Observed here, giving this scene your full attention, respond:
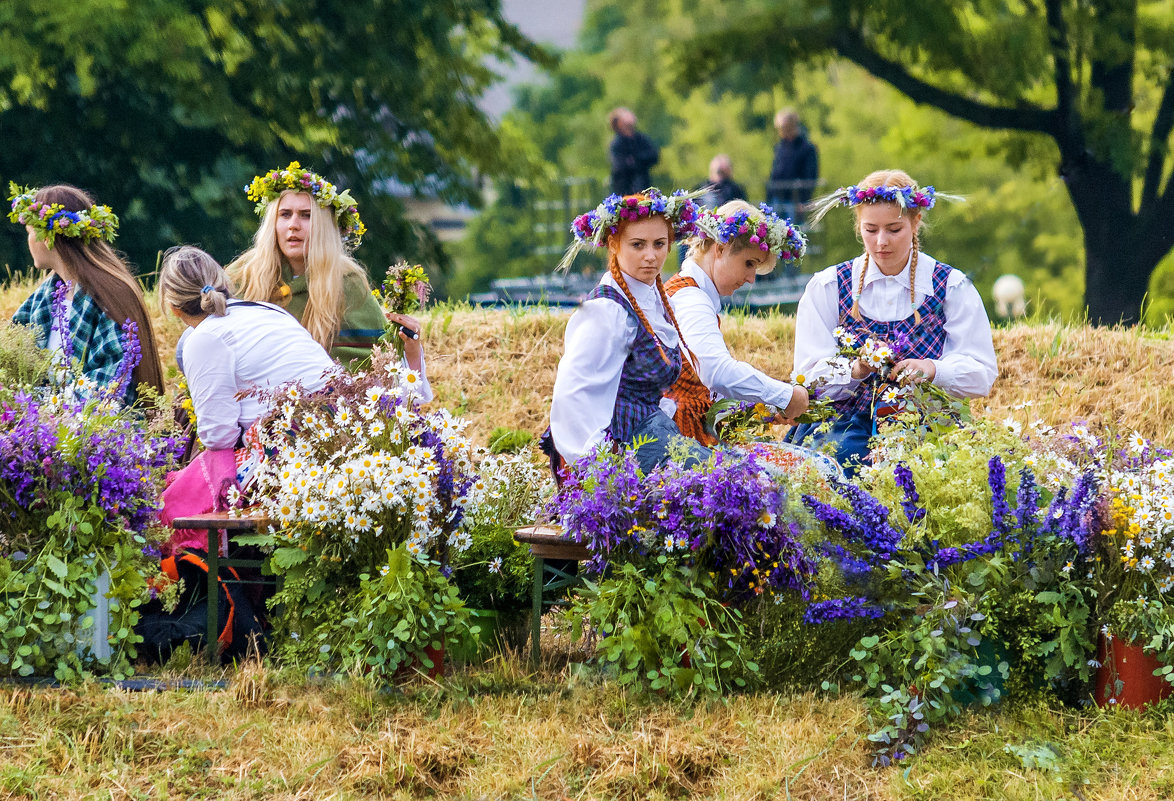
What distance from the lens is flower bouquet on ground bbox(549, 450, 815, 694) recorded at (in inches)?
149

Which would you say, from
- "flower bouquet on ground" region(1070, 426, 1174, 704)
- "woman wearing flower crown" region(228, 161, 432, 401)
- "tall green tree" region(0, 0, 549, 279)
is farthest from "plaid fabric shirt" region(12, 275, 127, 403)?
"tall green tree" region(0, 0, 549, 279)

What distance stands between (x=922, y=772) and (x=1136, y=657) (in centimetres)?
76

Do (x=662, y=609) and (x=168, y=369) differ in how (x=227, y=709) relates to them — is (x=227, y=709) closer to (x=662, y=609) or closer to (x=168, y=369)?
(x=662, y=609)

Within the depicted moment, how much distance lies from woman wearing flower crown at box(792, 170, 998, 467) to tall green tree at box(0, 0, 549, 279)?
27.8 ft

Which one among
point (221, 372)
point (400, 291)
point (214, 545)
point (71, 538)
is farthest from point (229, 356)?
point (400, 291)

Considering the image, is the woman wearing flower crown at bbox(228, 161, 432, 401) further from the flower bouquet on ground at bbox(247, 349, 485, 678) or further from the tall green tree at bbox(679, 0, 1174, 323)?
the tall green tree at bbox(679, 0, 1174, 323)

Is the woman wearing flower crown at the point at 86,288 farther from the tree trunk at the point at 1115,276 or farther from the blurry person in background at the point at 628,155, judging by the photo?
the tree trunk at the point at 1115,276

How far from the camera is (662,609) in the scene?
3781 mm

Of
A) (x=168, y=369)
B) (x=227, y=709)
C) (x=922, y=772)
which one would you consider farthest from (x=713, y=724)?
(x=168, y=369)

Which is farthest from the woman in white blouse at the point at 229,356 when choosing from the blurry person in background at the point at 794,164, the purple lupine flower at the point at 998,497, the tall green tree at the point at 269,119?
the blurry person in background at the point at 794,164

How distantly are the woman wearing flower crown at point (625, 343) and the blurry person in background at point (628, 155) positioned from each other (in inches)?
368

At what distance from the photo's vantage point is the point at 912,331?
199 inches

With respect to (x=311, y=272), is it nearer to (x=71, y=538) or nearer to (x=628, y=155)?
(x=71, y=538)

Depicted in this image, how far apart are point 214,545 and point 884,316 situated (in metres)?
2.76
